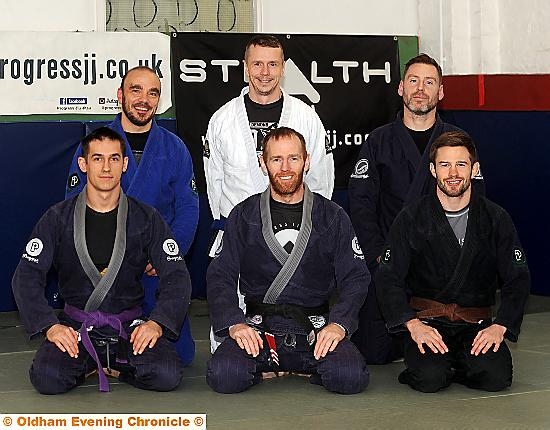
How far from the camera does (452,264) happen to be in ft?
15.5

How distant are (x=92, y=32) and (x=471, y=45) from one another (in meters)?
2.53

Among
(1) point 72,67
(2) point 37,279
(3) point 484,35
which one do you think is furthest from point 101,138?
(3) point 484,35

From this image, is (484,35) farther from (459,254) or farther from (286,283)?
A: (286,283)

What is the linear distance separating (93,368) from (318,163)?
4.69 feet

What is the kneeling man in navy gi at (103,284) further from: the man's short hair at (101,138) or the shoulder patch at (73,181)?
the shoulder patch at (73,181)

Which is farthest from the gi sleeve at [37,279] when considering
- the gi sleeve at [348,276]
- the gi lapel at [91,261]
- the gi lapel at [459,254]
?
the gi lapel at [459,254]

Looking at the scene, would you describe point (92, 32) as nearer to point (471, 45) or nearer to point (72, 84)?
point (72, 84)

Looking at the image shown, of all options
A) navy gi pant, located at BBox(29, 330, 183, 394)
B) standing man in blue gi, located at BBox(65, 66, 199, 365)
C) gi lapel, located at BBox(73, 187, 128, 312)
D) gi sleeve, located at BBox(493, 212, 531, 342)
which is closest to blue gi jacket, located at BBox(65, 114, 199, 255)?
standing man in blue gi, located at BBox(65, 66, 199, 365)

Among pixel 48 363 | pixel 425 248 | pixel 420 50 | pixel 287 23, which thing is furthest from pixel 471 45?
pixel 48 363

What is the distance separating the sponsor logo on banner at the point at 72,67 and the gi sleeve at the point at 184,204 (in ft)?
5.37

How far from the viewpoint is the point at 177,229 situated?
521 cm

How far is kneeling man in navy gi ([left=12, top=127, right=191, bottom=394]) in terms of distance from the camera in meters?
4.59

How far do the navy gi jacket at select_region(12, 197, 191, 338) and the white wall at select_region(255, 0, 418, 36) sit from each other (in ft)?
10.1

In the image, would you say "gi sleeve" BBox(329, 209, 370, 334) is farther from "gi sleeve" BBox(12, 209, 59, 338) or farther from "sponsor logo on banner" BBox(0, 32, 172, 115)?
"sponsor logo on banner" BBox(0, 32, 172, 115)
